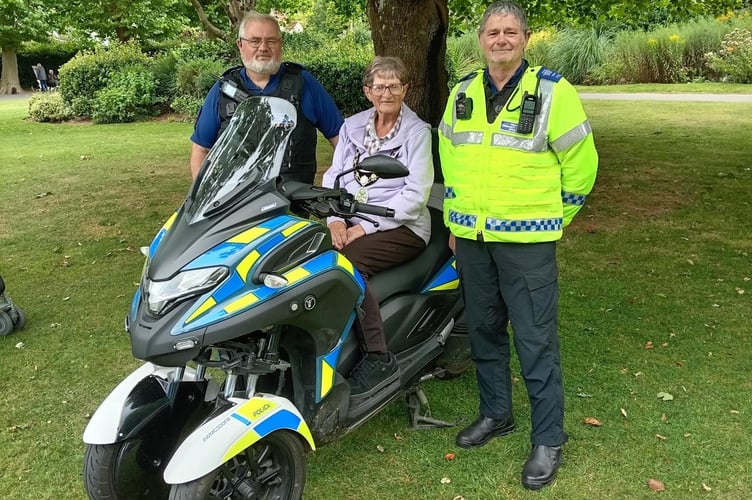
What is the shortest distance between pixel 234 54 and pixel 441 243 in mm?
15980

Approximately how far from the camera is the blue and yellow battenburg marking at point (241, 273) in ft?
7.35

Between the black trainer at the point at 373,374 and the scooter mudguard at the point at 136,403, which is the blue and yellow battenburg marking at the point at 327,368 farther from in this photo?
the scooter mudguard at the point at 136,403

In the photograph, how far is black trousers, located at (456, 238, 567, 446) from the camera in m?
2.79

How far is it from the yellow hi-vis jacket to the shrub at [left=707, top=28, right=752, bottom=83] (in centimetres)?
2068

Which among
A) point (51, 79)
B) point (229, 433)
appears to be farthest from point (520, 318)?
point (51, 79)

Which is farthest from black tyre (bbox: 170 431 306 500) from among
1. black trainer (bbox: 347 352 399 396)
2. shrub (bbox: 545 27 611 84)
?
shrub (bbox: 545 27 611 84)

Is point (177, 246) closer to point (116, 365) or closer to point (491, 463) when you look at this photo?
point (491, 463)

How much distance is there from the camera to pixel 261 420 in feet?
7.86

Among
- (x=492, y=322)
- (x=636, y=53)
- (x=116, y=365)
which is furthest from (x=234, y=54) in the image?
(x=492, y=322)

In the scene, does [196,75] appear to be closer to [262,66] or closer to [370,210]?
[262,66]

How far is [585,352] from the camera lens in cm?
408

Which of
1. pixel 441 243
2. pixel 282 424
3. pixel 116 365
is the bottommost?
pixel 116 365

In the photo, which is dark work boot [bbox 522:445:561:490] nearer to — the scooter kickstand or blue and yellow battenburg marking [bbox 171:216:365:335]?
the scooter kickstand

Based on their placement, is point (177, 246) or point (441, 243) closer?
point (177, 246)
